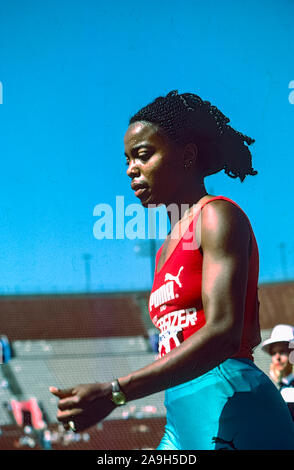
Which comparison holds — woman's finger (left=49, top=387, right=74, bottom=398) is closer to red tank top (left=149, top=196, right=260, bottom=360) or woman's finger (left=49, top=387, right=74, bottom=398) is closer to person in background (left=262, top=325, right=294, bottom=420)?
red tank top (left=149, top=196, right=260, bottom=360)

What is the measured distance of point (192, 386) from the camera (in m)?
1.35

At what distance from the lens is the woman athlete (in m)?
1.17

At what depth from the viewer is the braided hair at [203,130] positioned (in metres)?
1.58

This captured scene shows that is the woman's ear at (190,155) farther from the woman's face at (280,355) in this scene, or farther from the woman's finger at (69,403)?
the woman's face at (280,355)

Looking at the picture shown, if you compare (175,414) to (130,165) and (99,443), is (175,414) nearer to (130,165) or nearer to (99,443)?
(130,165)

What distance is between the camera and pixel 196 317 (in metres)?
1.36

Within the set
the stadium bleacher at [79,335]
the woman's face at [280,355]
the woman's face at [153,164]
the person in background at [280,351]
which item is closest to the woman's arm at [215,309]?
the woman's face at [153,164]

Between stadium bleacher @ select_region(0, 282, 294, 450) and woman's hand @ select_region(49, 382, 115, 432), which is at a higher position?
woman's hand @ select_region(49, 382, 115, 432)

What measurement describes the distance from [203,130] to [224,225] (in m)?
0.42

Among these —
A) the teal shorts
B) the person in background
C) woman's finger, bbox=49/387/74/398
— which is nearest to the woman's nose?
the teal shorts

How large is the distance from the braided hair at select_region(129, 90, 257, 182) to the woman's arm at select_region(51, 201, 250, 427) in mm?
292
